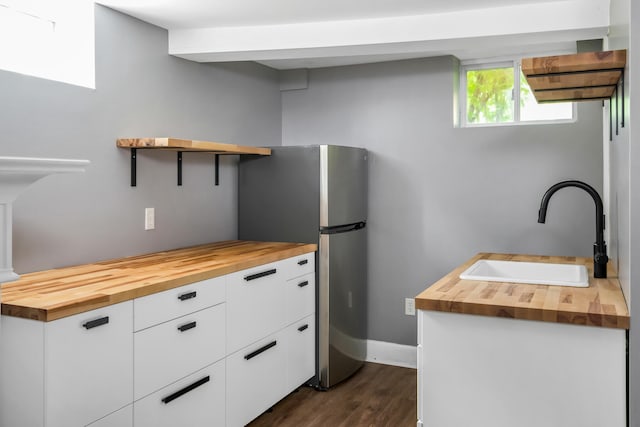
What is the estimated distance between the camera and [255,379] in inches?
114

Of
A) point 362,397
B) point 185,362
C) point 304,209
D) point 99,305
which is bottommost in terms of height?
point 362,397

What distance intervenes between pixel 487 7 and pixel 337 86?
155 cm

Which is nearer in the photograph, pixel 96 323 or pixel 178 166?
pixel 96 323

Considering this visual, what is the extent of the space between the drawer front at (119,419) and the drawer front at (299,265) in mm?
1274

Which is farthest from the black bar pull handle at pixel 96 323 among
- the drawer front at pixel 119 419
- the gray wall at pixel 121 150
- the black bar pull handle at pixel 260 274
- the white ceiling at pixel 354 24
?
the white ceiling at pixel 354 24

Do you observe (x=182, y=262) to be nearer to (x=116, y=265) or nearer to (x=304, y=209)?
(x=116, y=265)

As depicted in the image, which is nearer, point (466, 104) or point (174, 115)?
point (174, 115)

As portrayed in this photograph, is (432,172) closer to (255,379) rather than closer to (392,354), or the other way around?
(392,354)

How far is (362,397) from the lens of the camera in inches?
133

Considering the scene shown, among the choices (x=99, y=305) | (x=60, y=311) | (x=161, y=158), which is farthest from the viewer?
(x=161, y=158)

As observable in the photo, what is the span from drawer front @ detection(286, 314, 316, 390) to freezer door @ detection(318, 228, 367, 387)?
0.17 ft

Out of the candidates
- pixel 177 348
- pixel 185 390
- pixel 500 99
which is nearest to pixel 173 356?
pixel 177 348

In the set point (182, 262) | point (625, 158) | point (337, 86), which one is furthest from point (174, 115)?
point (625, 158)

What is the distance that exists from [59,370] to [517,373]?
1497 millimetres
